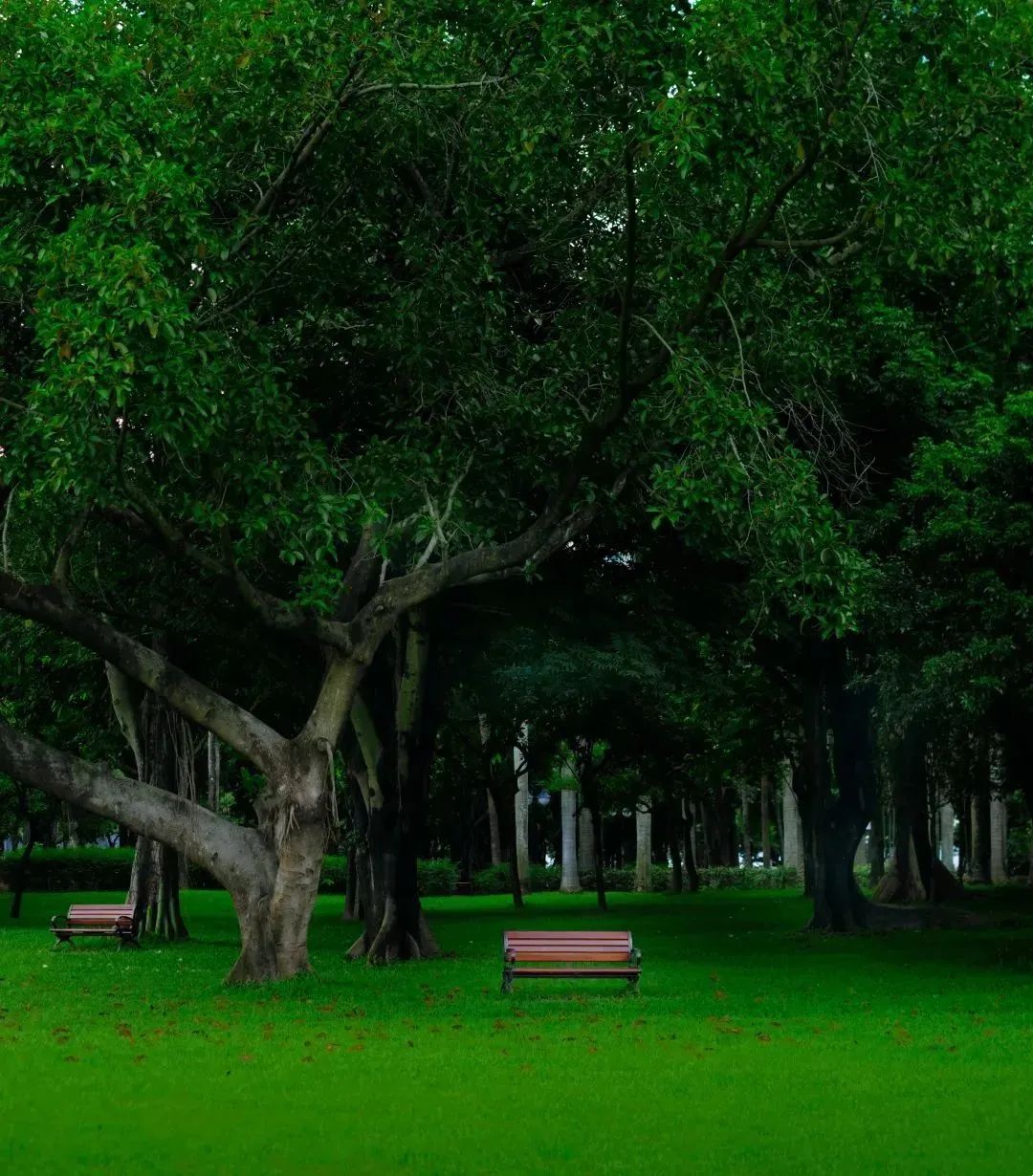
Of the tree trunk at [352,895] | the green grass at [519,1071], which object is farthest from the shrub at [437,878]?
the green grass at [519,1071]

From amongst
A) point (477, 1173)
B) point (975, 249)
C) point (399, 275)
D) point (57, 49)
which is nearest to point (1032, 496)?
point (975, 249)

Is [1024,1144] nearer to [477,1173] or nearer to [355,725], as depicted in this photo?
[477,1173]

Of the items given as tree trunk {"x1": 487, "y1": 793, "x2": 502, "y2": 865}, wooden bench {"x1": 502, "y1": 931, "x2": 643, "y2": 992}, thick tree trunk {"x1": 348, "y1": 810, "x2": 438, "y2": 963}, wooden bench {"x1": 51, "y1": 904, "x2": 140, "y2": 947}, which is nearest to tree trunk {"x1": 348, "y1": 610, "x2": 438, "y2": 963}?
thick tree trunk {"x1": 348, "y1": 810, "x2": 438, "y2": 963}

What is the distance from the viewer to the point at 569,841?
58.7m

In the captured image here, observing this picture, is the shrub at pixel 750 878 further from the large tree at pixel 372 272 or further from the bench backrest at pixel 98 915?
the large tree at pixel 372 272

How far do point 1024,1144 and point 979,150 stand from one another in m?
10.2

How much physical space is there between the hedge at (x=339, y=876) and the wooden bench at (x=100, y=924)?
29583 millimetres

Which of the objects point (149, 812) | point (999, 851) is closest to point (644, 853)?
point (999, 851)

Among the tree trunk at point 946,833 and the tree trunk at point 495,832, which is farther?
the tree trunk at point 495,832

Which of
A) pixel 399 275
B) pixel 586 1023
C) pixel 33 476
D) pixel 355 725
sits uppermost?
pixel 399 275

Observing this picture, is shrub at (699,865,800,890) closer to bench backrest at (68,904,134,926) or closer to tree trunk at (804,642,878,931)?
tree trunk at (804,642,878,931)

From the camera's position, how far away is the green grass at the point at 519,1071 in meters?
9.31

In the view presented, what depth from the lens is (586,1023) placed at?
54.3 feet

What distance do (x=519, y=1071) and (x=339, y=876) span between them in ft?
176
